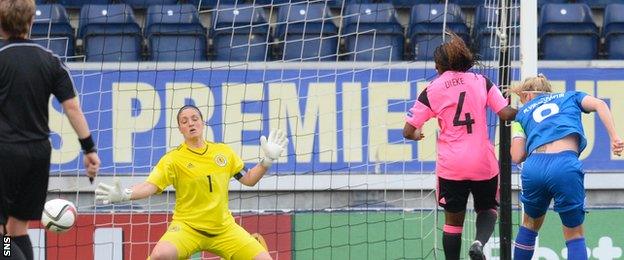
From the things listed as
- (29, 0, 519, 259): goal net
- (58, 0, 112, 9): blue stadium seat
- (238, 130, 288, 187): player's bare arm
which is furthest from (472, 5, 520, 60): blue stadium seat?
(58, 0, 112, 9): blue stadium seat

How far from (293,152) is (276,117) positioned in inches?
13.8

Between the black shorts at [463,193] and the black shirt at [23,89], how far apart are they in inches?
121

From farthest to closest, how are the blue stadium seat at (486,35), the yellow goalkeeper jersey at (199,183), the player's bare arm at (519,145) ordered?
the blue stadium seat at (486,35) → the yellow goalkeeper jersey at (199,183) → the player's bare arm at (519,145)

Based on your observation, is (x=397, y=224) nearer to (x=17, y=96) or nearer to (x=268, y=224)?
(x=268, y=224)

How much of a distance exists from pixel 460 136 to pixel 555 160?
2.27ft

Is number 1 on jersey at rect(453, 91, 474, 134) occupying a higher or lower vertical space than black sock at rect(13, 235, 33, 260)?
higher

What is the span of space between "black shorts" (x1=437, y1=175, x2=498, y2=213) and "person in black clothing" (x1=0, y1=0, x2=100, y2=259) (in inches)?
113

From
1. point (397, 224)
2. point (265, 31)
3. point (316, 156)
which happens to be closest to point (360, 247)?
point (397, 224)

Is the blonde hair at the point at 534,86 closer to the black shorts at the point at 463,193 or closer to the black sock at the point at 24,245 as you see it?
the black shorts at the point at 463,193

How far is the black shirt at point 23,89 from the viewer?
717 cm

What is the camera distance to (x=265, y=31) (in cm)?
1352

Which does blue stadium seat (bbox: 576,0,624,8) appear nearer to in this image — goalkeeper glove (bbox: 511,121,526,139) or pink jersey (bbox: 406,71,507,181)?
goalkeeper glove (bbox: 511,121,526,139)

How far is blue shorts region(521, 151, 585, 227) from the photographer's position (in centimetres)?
888

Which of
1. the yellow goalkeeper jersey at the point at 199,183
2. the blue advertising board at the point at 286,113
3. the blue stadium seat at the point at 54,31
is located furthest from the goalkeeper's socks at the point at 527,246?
the blue stadium seat at the point at 54,31
